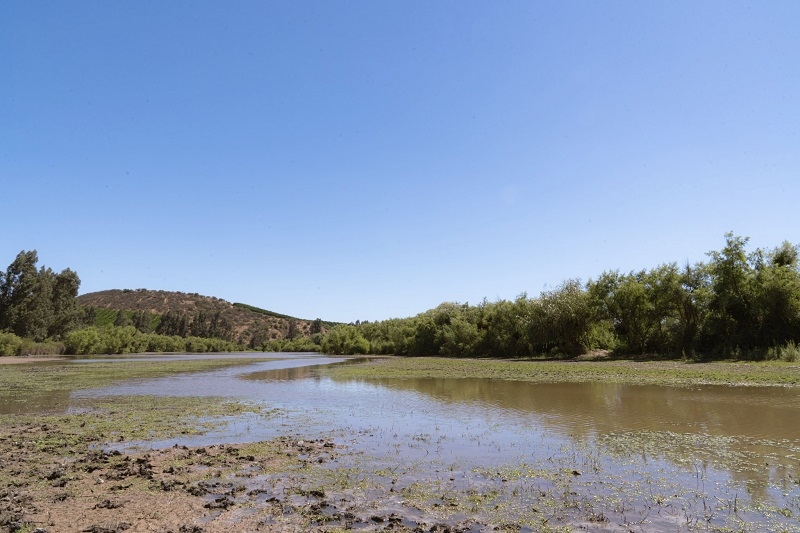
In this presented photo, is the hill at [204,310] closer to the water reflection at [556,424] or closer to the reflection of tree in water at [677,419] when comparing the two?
the water reflection at [556,424]

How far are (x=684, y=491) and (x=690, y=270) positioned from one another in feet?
155

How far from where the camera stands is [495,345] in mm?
66812

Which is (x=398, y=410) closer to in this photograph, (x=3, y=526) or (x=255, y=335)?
(x=3, y=526)

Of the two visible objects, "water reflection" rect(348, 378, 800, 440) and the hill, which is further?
the hill

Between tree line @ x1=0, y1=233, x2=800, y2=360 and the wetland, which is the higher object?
tree line @ x1=0, y1=233, x2=800, y2=360

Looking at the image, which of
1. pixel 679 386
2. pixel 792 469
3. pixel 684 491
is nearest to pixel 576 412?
pixel 792 469

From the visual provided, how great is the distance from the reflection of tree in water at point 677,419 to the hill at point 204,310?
5713 inches

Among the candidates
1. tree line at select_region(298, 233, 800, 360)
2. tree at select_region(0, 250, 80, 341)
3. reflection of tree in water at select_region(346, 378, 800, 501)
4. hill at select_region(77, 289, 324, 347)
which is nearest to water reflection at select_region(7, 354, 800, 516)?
reflection of tree in water at select_region(346, 378, 800, 501)

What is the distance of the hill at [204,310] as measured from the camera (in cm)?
16562

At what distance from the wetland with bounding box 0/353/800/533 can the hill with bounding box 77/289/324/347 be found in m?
147

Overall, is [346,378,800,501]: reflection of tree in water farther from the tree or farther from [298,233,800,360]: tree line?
the tree

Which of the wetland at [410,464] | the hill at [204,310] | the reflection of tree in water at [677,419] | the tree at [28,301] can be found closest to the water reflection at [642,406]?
the reflection of tree in water at [677,419]

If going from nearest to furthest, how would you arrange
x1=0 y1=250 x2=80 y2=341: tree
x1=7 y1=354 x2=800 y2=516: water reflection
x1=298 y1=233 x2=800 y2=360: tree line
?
x1=7 y1=354 x2=800 y2=516: water reflection, x1=298 y1=233 x2=800 y2=360: tree line, x1=0 y1=250 x2=80 y2=341: tree

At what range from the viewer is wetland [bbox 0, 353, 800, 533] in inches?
281
